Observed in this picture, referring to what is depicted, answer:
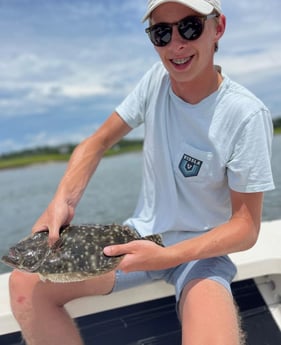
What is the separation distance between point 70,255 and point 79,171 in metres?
0.72

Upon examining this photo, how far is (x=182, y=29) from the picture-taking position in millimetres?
2344

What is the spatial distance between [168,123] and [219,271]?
90 centimetres

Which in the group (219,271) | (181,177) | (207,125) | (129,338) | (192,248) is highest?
(207,125)

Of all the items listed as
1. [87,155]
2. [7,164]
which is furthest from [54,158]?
[87,155]

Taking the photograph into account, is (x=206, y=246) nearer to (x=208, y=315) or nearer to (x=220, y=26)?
(x=208, y=315)

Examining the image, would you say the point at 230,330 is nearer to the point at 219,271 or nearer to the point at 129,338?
the point at 219,271

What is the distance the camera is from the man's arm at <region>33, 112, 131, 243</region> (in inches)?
100

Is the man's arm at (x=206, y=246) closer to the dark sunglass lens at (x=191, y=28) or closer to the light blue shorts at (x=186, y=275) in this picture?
the light blue shorts at (x=186, y=275)

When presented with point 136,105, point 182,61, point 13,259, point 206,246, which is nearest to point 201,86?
point 182,61

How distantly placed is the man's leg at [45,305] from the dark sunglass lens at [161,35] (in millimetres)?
1324

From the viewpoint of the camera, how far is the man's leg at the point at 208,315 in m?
2.09

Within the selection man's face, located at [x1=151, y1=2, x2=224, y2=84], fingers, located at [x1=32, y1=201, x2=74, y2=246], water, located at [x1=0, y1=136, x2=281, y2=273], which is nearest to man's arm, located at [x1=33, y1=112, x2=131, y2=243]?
fingers, located at [x1=32, y1=201, x2=74, y2=246]

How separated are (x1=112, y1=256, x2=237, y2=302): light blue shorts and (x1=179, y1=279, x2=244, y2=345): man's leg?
0.05 meters

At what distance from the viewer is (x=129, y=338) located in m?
2.93
